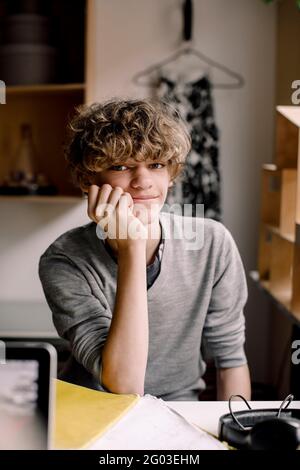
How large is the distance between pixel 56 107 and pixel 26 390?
1676 mm

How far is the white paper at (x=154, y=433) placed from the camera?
0.60m

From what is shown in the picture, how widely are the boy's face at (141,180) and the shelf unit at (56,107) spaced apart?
1.06 m

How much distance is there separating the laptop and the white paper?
101 millimetres

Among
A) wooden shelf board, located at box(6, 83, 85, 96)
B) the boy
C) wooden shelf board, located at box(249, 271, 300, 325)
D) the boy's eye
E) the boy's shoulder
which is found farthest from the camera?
wooden shelf board, located at box(6, 83, 85, 96)

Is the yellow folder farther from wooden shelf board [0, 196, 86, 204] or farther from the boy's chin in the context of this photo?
wooden shelf board [0, 196, 86, 204]

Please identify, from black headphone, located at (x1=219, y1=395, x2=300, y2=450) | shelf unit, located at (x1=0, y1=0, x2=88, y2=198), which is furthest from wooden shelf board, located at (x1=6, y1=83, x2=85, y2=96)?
black headphone, located at (x1=219, y1=395, x2=300, y2=450)

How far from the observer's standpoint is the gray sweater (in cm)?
94

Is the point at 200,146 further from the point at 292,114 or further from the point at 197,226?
the point at 197,226

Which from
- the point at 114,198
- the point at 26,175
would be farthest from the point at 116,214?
the point at 26,175

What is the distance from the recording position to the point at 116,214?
0.85 m
